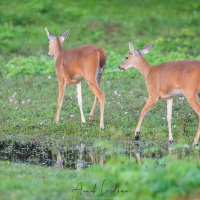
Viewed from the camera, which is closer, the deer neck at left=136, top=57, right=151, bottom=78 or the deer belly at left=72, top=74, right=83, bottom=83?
the deer neck at left=136, top=57, right=151, bottom=78

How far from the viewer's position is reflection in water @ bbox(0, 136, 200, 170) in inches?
379

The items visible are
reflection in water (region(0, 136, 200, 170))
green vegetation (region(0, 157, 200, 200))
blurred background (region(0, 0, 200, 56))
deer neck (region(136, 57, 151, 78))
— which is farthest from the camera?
blurred background (region(0, 0, 200, 56))

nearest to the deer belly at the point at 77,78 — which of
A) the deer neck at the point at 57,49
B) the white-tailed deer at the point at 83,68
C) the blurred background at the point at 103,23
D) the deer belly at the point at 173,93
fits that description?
the white-tailed deer at the point at 83,68

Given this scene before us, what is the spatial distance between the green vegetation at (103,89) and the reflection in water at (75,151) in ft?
1.24

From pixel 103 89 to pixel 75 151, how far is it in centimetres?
457

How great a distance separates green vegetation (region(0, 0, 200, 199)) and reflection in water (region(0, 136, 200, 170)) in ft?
1.24

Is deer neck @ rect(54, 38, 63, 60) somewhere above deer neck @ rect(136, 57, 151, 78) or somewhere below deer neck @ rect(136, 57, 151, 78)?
above

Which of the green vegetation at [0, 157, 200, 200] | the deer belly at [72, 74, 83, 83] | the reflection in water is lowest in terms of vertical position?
the green vegetation at [0, 157, 200, 200]

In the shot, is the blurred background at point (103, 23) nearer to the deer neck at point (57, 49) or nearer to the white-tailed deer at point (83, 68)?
the deer neck at point (57, 49)

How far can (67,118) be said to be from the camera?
12719mm

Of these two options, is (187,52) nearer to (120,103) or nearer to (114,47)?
(114,47)

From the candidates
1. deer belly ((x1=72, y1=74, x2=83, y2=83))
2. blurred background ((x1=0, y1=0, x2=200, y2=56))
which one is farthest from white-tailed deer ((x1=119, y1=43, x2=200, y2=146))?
blurred background ((x1=0, y1=0, x2=200, y2=56))

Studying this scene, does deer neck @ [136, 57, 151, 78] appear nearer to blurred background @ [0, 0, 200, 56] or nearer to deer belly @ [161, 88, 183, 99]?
Answer: deer belly @ [161, 88, 183, 99]

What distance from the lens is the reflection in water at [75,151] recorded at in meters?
9.62
